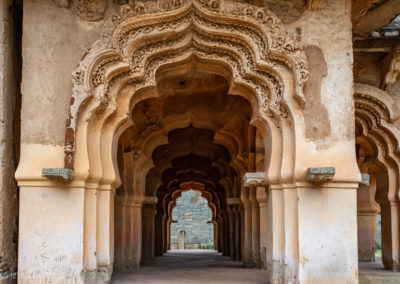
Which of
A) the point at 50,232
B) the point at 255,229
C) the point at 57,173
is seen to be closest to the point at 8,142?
the point at 57,173

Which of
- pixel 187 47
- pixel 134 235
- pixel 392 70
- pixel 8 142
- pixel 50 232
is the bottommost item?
pixel 134 235

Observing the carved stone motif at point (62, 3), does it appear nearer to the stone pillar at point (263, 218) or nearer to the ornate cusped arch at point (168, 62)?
the ornate cusped arch at point (168, 62)

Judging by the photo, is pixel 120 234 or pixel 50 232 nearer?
pixel 50 232

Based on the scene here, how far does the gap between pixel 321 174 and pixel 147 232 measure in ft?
32.4

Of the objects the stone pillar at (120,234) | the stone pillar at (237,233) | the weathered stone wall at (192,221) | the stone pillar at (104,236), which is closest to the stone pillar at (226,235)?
the stone pillar at (237,233)

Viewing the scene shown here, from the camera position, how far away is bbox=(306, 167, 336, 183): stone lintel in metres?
7.55

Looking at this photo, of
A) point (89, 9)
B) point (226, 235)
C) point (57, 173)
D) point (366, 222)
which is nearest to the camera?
point (57, 173)

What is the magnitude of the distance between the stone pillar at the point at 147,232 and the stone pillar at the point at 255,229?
13.6ft

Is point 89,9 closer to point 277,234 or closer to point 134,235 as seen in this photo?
point 277,234

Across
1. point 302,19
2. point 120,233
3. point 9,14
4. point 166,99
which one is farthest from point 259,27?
point 120,233

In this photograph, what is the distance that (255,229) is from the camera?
43.0 ft

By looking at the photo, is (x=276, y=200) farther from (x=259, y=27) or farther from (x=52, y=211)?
(x=52, y=211)

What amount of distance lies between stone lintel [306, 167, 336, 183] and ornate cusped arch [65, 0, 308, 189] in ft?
2.16

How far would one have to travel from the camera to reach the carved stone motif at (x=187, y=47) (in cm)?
819
